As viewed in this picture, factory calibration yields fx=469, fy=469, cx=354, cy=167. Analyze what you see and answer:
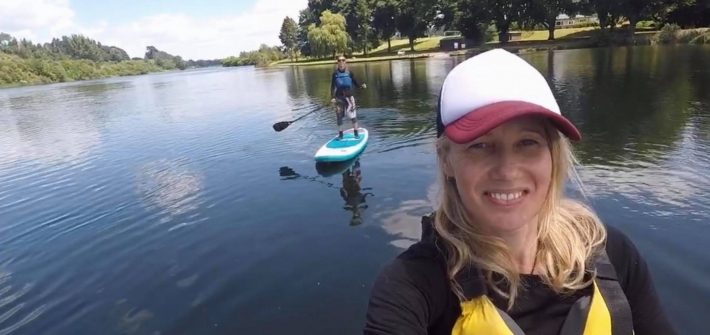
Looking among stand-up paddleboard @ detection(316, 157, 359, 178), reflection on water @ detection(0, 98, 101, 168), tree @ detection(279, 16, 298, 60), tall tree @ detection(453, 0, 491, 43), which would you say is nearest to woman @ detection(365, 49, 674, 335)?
stand-up paddleboard @ detection(316, 157, 359, 178)

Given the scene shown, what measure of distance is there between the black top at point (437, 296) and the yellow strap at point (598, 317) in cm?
5

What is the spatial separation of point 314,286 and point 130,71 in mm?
192499

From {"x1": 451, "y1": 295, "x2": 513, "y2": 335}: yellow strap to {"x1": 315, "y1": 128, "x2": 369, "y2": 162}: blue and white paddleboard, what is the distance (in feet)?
41.2

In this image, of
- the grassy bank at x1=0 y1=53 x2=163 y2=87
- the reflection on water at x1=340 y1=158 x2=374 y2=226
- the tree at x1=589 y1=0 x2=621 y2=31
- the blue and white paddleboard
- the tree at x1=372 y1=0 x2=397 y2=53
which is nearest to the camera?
the reflection on water at x1=340 y1=158 x2=374 y2=226

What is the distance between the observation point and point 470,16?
85.6 meters

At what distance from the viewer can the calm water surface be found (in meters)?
7.07

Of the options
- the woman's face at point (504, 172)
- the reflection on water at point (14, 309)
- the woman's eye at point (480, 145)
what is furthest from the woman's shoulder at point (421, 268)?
the reflection on water at point (14, 309)

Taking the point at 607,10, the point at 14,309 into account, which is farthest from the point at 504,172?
the point at 607,10

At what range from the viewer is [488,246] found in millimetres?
2086

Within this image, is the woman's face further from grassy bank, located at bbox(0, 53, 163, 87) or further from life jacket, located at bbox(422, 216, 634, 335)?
grassy bank, located at bbox(0, 53, 163, 87)

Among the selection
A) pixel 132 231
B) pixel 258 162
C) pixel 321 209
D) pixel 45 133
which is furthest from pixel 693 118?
pixel 45 133

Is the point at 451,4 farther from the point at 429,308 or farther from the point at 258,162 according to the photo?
the point at 429,308

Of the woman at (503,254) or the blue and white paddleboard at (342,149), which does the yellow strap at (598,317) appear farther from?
the blue and white paddleboard at (342,149)

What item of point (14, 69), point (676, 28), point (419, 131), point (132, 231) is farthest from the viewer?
point (14, 69)
